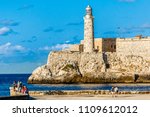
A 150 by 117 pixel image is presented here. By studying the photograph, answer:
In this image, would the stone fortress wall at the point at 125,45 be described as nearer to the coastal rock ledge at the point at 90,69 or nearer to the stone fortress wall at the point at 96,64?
the stone fortress wall at the point at 96,64

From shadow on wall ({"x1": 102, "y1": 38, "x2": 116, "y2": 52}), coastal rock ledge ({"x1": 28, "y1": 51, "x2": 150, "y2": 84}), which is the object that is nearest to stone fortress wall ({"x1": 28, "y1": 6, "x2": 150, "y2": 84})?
coastal rock ledge ({"x1": 28, "y1": 51, "x2": 150, "y2": 84})

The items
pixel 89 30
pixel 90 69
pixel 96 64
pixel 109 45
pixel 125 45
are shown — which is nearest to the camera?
→ pixel 90 69

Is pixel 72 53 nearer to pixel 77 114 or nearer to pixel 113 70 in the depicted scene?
pixel 113 70

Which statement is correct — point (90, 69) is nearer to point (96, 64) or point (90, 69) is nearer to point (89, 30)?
point (96, 64)

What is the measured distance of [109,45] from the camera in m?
70.6

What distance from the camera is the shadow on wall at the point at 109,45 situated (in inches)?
2724

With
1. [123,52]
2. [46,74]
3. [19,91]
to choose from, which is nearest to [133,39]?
[123,52]

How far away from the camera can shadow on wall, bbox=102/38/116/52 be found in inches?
2724

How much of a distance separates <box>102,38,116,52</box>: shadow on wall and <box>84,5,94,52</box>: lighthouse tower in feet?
13.8

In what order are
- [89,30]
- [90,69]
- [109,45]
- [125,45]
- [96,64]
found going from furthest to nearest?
[109,45], [125,45], [89,30], [96,64], [90,69]

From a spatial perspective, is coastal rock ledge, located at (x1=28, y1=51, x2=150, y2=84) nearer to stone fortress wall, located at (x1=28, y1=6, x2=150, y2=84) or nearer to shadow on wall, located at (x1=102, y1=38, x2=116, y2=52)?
stone fortress wall, located at (x1=28, y1=6, x2=150, y2=84)

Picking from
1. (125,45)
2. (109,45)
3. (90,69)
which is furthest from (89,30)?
(109,45)

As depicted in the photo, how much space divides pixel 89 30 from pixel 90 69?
496 cm

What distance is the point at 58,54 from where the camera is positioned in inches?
2537
